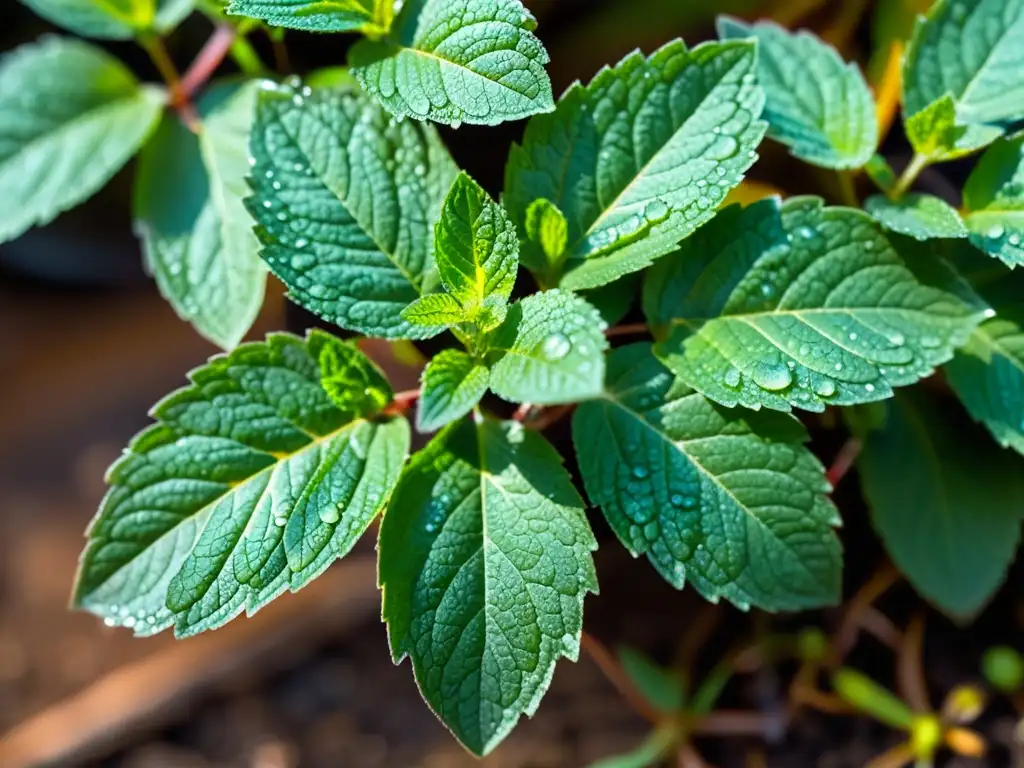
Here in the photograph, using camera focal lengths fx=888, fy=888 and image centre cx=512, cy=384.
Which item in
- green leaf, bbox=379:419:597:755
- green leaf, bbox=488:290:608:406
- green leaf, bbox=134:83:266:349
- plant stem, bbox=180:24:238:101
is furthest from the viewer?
plant stem, bbox=180:24:238:101

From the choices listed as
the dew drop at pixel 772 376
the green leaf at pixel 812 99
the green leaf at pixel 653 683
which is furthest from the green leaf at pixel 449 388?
the green leaf at pixel 653 683

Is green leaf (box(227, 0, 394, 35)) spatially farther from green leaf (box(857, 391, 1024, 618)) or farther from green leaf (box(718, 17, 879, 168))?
green leaf (box(857, 391, 1024, 618))

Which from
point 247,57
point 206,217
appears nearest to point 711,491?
point 206,217

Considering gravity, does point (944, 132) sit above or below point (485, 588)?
above

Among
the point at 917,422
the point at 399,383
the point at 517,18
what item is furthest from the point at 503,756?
the point at 517,18

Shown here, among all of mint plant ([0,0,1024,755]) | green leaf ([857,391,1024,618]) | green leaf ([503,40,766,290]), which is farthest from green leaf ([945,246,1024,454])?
green leaf ([503,40,766,290])

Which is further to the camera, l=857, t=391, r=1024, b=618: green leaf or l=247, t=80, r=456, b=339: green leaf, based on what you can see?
l=857, t=391, r=1024, b=618: green leaf

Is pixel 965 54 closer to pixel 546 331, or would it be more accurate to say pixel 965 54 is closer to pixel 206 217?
pixel 546 331
